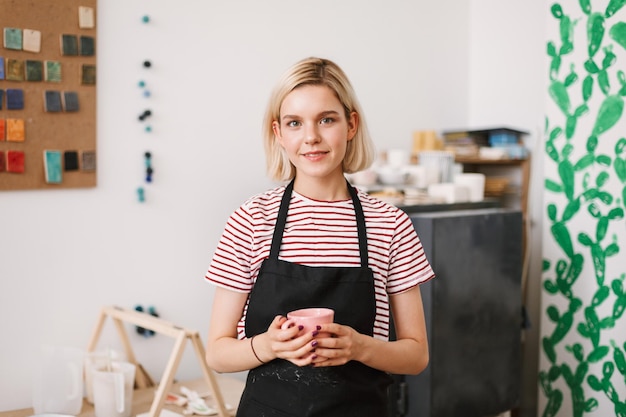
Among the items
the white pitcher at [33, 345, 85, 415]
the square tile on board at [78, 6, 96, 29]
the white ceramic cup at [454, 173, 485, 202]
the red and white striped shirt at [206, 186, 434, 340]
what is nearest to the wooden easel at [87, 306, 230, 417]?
the white pitcher at [33, 345, 85, 415]

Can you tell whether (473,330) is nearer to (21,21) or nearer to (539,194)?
(539,194)

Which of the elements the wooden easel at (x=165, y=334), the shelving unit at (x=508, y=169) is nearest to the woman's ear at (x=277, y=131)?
the wooden easel at (x=165, y=334)

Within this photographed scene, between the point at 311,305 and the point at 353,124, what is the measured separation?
1.45ft

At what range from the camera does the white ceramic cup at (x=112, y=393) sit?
231 cm

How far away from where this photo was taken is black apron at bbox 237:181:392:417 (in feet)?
5.22

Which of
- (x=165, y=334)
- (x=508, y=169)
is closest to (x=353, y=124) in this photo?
(x=165, y=334)

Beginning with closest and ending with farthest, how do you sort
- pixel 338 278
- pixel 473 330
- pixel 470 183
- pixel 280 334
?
pixel 280 334
pixel 338 278
pixel 473 330
pixel 470 183

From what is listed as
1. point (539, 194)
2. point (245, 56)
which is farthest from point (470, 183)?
point (245, 56)

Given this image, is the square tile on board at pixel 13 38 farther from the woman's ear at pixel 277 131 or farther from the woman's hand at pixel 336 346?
the woman's hand at pixel 336 346

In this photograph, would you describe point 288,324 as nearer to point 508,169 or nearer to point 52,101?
point 52,101

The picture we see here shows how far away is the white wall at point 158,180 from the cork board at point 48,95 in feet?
0.17

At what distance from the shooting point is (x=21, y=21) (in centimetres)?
243

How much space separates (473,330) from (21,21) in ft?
6.71

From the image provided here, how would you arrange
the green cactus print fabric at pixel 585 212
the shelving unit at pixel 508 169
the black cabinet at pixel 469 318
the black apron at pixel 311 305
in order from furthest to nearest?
1. the shelving unit at pixel 508 169
2. the green cactus print fabric at pixel 585 212
3. the black cabinet at pixel 469 318
4. the black apron at pixel 311 305
